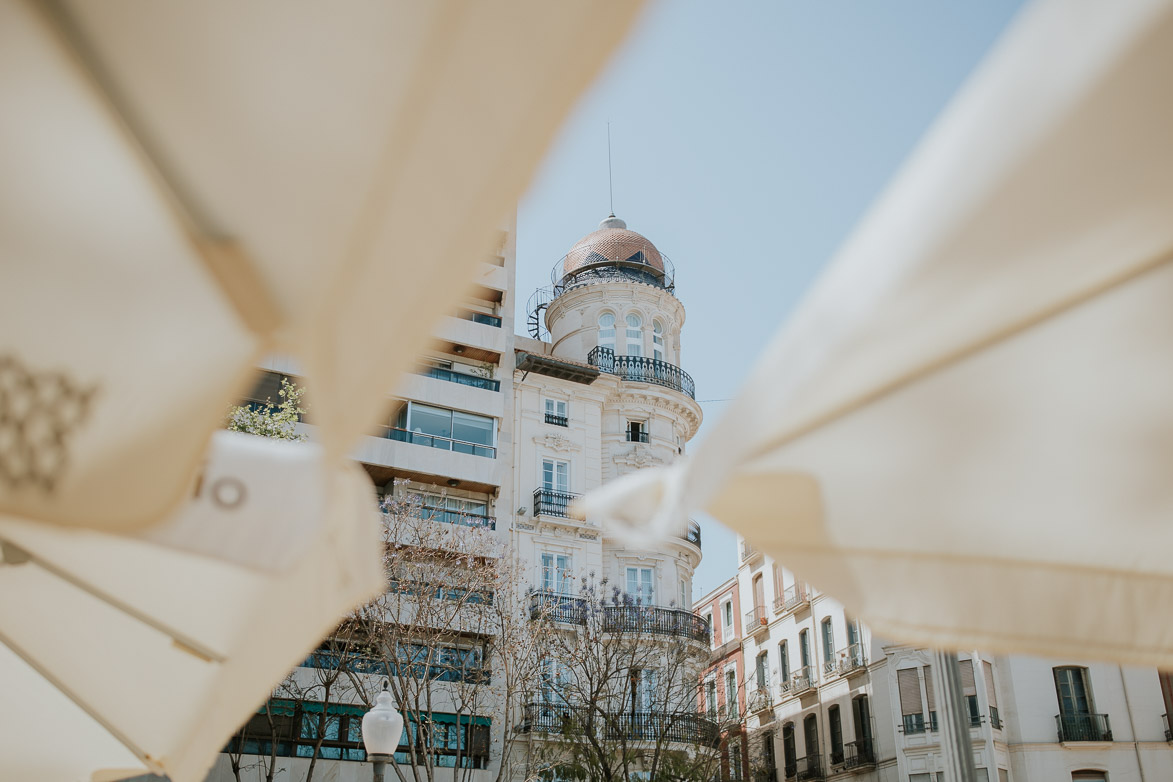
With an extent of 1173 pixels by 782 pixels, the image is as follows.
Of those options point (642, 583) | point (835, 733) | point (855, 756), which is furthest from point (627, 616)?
point (835, 733)

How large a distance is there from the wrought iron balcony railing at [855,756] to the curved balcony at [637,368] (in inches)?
484

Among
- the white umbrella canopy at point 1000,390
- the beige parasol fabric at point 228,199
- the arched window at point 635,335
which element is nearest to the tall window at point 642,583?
the arched window at point 635,335

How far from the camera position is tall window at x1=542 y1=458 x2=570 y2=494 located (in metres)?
30.4

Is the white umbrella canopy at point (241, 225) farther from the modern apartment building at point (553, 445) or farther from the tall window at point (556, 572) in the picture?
the tall window at point (556, 572)

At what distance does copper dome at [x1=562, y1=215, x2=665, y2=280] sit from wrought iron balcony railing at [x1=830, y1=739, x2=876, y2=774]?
1713 centimetres

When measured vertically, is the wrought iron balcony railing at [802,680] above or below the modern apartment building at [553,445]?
below

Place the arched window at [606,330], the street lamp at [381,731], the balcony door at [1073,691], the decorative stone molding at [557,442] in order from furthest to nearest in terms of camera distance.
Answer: the arched window at [606,330] → the decorative stone molding at [557,442] → the balcony door at [1073,691] → the street lamp at [381,731]

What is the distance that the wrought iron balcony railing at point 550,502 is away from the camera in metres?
29.6

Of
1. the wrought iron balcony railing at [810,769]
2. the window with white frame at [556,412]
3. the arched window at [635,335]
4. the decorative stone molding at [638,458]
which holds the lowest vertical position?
the wrought iron balcony railing at [810,769]

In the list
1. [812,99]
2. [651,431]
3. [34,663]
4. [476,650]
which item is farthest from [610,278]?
[34,663]

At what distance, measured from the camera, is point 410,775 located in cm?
2462

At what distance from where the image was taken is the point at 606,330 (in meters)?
33.8

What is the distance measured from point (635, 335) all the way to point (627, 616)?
1093cm

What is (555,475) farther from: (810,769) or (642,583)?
(810,769)
